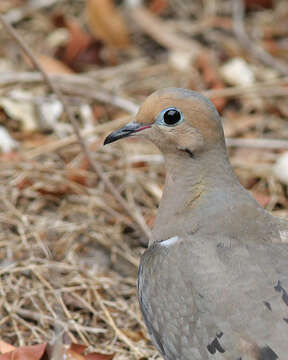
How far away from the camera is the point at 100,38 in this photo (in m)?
4.98

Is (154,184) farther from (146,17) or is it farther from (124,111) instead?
(146,17)

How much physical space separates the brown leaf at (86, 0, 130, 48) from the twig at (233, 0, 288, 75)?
0.80 meters

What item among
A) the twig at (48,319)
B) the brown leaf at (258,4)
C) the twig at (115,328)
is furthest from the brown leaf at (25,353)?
the brown leaf at (258,4)

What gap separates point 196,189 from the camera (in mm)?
2633

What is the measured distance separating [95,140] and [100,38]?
3.93 ft

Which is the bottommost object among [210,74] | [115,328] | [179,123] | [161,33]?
[115,328]

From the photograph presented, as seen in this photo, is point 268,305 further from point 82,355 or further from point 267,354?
point 82,355

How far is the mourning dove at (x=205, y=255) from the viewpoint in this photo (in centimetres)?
215

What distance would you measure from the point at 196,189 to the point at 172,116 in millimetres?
298

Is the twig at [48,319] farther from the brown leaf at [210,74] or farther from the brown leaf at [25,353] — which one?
the brown leaf at [210,74]

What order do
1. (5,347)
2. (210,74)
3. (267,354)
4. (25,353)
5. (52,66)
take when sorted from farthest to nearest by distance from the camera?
(210,74), (52,66), (5,347), (25,353), (267,354)

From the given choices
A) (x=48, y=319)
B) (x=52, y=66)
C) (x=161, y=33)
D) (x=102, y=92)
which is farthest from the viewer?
(x=161, y=33)

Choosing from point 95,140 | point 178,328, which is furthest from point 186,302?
point 95,140

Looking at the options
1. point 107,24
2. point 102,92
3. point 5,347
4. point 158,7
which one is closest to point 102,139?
point 102,92
